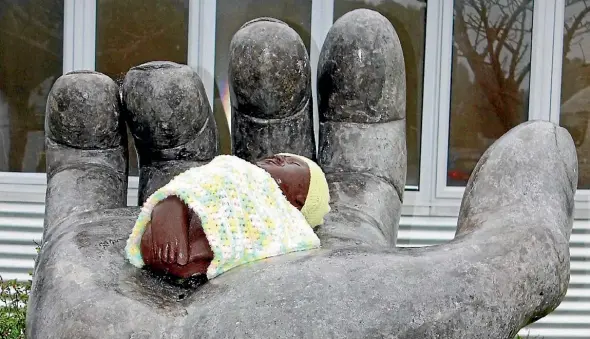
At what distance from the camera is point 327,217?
38.9 inches

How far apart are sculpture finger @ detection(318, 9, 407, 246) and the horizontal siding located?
1.33m

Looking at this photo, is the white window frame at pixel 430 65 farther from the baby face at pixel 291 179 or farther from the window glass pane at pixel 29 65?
the baby face at pixel 291 179

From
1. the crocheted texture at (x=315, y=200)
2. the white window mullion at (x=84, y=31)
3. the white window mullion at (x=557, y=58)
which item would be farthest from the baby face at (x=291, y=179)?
the white window mullion at (x=557, y=58)

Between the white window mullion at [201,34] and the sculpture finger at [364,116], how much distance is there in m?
1.26

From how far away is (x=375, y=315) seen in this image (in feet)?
2.03

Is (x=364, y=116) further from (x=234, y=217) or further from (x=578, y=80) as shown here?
(x=578, y=80)

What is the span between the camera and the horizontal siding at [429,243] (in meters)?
2.40

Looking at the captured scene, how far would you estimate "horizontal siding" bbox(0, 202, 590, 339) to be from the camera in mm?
2402

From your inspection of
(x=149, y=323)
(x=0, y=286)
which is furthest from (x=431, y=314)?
(x=0, y=286)

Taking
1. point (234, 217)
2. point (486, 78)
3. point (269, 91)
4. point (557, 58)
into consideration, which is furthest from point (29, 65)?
point (234, 217)

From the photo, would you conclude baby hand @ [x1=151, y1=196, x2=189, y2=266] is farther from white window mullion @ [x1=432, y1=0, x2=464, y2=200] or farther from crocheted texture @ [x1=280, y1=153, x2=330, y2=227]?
white window mullion @ [x1=432, y1=0, x2=464, y2=200]

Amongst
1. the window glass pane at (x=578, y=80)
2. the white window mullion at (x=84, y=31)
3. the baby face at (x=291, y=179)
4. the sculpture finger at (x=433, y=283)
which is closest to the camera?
the sculpture finger at (x=433, y=283)

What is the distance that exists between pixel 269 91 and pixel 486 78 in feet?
5.04

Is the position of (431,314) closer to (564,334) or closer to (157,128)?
(157,128)
